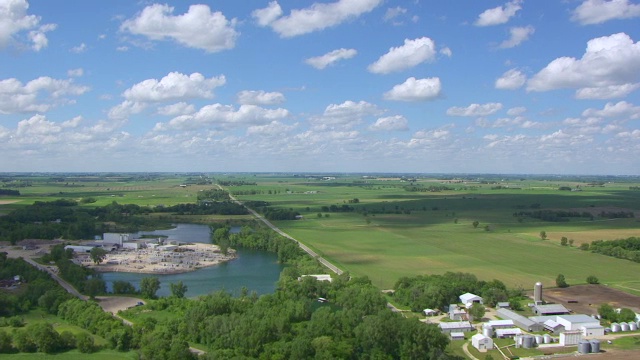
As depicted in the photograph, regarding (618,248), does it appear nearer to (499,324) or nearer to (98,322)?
(499,324)

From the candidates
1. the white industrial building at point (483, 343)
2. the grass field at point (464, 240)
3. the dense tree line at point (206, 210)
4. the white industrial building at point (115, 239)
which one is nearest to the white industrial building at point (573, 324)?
the white industrial building at point (483, 343)

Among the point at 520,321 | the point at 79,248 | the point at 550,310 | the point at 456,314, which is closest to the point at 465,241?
the point at 550,310

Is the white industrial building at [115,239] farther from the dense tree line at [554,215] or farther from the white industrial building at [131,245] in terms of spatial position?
the dense tree line at [554,215]

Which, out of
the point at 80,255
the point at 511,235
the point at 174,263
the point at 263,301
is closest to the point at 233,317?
the point at 263,301

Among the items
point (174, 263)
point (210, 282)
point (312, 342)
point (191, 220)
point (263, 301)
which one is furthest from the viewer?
point (191, 220)

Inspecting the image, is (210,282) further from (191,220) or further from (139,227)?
(191,220)

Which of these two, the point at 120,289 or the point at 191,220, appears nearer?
the point at 120,289

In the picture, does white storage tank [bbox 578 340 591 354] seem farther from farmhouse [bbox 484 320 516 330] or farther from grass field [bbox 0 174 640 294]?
grass field [bbox 0 174 640 294]
